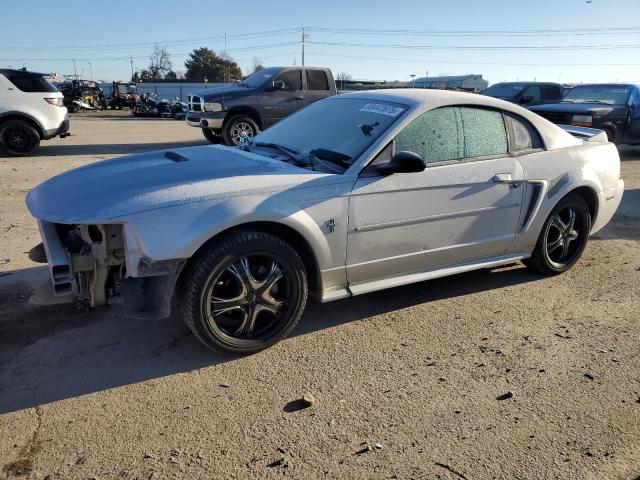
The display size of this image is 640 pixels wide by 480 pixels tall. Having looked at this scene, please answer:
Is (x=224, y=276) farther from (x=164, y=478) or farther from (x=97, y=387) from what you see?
(x=164, y=478)

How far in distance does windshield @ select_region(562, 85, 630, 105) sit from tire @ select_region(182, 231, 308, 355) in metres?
11.6

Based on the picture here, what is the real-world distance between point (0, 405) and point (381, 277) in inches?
95.7

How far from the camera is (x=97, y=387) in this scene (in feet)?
9.90

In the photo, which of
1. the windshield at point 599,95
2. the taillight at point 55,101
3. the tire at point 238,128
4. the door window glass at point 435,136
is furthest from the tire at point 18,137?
the windshield at point 599,95

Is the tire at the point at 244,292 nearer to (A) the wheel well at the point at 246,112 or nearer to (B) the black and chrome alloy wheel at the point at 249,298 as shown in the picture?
(B) the black and chrome alloy wheel at the point at 249,298

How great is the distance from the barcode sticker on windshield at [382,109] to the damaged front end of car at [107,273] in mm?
1884

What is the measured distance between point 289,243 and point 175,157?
46.3 inches

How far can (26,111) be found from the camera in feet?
35.8

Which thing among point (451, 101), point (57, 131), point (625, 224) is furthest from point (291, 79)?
point (451, 101)

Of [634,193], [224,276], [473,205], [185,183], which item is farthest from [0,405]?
[634,193]

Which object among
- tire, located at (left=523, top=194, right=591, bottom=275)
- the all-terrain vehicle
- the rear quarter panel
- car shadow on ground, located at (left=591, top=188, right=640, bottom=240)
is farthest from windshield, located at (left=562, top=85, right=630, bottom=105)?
the all-terrain vehicle

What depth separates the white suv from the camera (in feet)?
35.4

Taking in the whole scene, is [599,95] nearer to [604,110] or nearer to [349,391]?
[604,110]

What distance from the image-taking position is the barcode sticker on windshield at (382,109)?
3871mm
